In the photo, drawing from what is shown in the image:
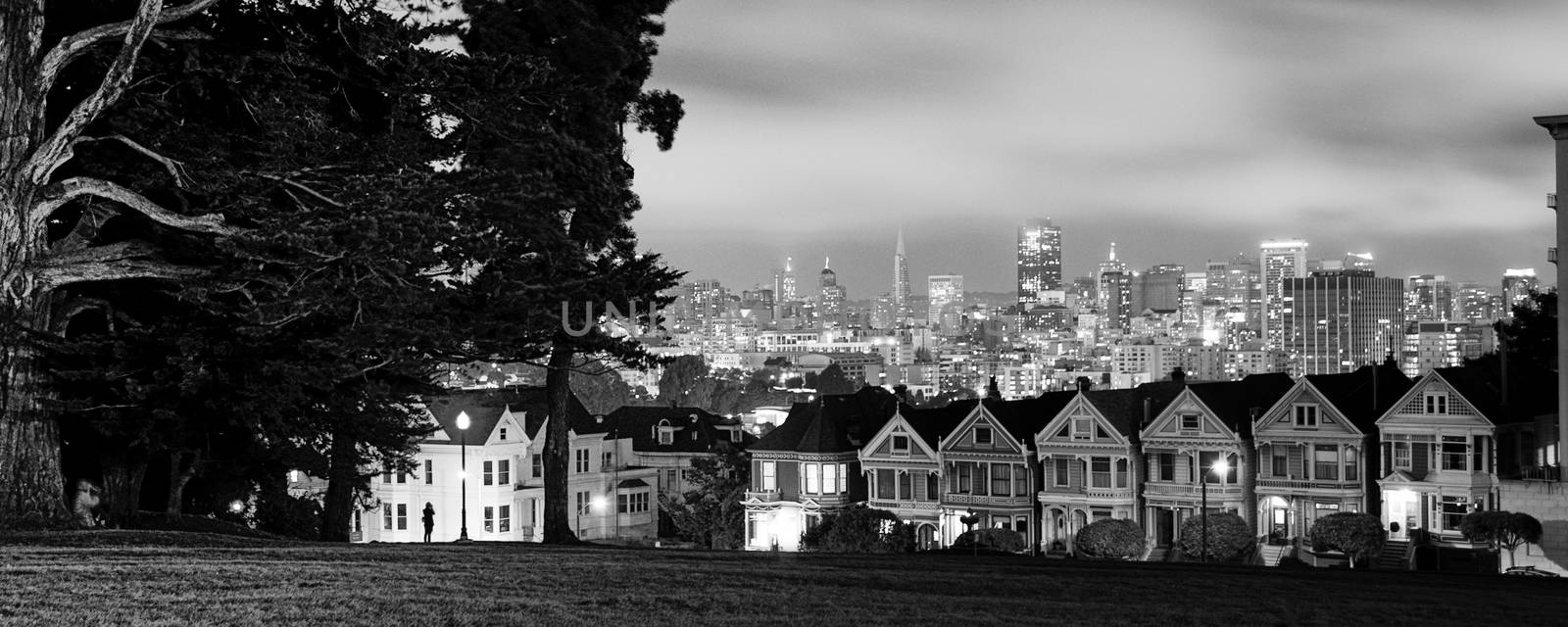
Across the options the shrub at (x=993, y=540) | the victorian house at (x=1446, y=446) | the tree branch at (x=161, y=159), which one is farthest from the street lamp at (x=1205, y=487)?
the tree branch at (x=161, y=159)

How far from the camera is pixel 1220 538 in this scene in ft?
159

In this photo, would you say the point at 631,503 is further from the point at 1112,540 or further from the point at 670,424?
the point at 1112,540

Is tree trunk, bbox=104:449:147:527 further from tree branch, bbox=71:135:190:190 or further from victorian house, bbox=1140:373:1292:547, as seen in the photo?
victorian house, bbox=1140:373:1292:547

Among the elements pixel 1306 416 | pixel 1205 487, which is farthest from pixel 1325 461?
pixel 1205 487

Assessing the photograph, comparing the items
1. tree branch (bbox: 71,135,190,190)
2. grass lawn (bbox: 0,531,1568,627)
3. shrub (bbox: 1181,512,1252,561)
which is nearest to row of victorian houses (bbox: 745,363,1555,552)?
shrub (bbox: 1181,512,1252,561)

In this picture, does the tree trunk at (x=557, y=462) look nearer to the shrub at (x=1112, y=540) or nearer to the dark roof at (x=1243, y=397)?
the shrub at (x=1112, y=540)

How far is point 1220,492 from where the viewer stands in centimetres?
5347

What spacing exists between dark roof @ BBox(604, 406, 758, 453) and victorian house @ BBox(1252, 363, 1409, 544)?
987 inches

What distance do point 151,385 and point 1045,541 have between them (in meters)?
37.9

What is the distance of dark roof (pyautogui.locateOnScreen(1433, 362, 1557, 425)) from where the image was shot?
49.7 m

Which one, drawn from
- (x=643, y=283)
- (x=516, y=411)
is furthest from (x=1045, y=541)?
(x=643, y=283)

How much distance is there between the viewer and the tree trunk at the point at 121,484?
84.5 ft

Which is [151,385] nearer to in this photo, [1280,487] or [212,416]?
[212,416]

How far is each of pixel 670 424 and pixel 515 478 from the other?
479 inches
